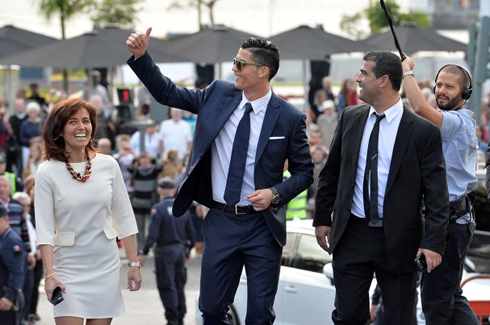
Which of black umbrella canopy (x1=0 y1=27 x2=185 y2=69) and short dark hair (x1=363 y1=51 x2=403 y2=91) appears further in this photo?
black umbrella canopy (x1=0 y1=27 x2=185 y2=69)

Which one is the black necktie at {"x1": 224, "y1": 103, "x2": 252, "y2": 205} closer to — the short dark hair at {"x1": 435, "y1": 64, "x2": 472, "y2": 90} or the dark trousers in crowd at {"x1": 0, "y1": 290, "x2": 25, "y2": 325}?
the short dark hair at {"x1": 435, "y1": 64, "x2": 472, "y2": 90}

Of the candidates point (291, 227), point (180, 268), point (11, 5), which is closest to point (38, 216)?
point (291, 227)

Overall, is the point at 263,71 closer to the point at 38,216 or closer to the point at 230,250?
the point at 230,250

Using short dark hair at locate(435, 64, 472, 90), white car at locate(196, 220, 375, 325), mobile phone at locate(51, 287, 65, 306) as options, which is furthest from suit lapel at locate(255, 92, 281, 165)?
white car at locate(196, 220, 375, 325)

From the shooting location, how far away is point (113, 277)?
673 cm

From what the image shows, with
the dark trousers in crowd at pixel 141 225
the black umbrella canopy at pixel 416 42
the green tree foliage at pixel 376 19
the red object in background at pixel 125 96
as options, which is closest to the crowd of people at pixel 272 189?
the dark trousers in crowd at pixel 141 225

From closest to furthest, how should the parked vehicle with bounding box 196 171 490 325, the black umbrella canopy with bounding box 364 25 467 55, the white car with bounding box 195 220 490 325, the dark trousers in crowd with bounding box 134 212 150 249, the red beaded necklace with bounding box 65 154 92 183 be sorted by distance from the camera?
1. the red beaded necklace with bounding box 65 154 92 183
2. the parked vehicle with bounding box 196 171 490 325
3. the white car with bounding box 195 220 490 325
4. the dark trousers in crowd with bounding box 134 212 150 249
5. the black umbrella canopy with bounding box 364 25 467 55

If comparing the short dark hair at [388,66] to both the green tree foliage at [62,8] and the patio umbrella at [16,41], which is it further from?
the green tree foliage at [62,8]

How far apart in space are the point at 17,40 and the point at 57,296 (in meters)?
22.0

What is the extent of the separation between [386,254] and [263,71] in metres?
1.30

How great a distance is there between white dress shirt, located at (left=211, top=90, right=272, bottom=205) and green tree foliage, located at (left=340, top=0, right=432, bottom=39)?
123 ft

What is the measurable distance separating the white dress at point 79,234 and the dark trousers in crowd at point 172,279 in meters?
6.28

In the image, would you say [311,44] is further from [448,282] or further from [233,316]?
[448,282]

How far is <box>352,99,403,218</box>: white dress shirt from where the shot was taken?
6480 mm
